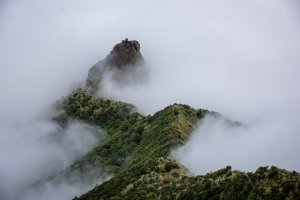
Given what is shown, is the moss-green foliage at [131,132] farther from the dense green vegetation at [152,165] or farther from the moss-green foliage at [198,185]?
the moss-green foliage at [198,185]

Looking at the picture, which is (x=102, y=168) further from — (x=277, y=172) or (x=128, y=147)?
(x=277, y=172)

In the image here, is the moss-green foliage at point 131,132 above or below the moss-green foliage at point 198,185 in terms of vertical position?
above

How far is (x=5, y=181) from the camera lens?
197m

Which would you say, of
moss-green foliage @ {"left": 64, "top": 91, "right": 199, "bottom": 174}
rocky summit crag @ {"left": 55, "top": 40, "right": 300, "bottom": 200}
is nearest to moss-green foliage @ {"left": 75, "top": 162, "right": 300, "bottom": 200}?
rocky summit crag @ {"left": 55, "top": 40, "right": 300, "bottom": 200}

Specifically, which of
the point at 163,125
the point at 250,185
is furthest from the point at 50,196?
the point at 250,185

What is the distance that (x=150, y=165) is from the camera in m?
89.9

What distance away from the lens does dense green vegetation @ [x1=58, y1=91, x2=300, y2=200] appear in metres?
55.5

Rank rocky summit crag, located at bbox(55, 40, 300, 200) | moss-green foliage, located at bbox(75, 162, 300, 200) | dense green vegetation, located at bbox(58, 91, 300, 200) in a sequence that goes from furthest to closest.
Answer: rocky summit crag, located at bbox(55, 40, 300, 200), dense green vegetation, located at bbox(58, 91, 300, 200), moss-green foliage, located at bbox(75, 162, 300, 200)

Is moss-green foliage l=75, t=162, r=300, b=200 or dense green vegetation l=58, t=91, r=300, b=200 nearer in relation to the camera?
moss-green foliage l=75, t=162, r=300, b=200

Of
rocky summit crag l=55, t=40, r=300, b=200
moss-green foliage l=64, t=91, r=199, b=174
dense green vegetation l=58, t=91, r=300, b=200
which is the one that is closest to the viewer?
dense green vegetation l=58, t=91, r=300, b=200

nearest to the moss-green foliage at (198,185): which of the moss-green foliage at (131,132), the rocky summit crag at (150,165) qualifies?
the rocky summit crag at (150,165)

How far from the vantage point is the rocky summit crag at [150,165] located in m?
55.7

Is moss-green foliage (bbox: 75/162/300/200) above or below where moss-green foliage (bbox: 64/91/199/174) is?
below

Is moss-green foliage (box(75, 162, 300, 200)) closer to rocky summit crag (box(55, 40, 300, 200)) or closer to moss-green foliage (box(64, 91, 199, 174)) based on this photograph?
rocky summit crag (box(55, 40, 300, 200))
